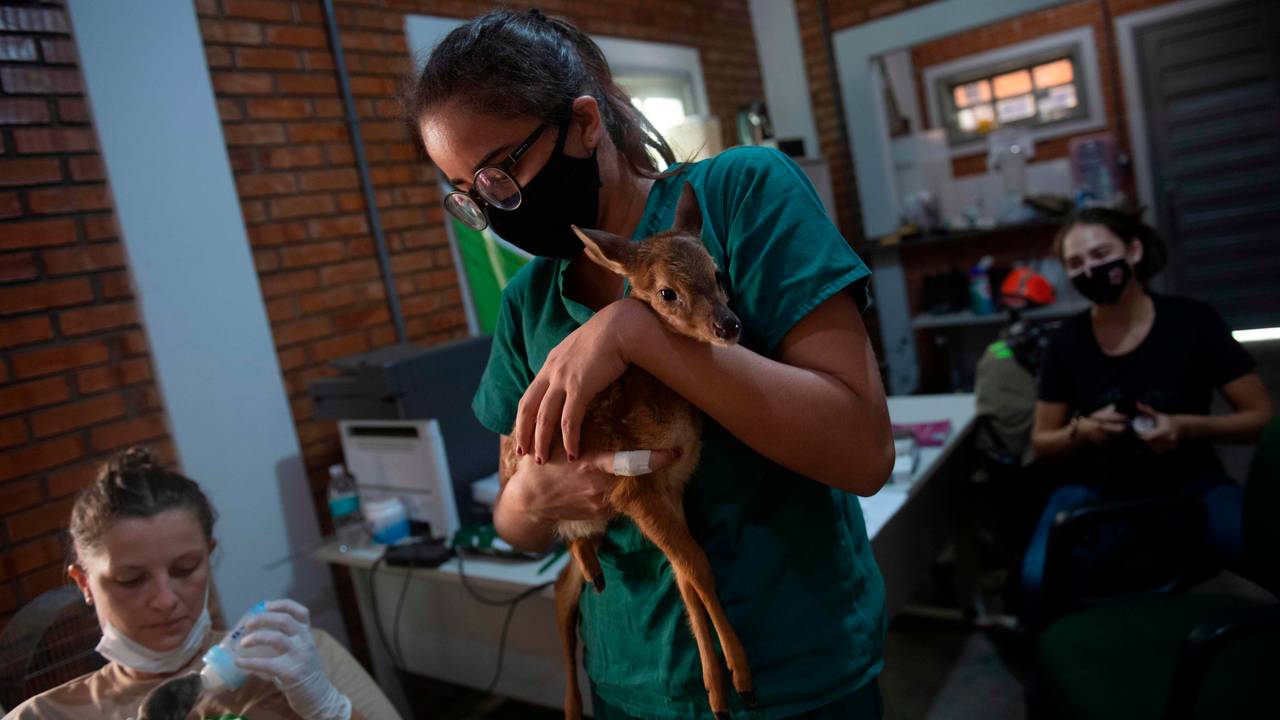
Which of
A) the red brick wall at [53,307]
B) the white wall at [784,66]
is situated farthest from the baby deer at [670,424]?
the white wall at [784,66]

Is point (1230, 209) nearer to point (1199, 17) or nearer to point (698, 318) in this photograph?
point (1199, 17)

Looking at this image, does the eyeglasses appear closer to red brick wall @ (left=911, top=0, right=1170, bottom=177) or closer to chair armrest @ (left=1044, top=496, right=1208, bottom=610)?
chair armrest @ (left=1044, top=496, right=1208, bottom=610)

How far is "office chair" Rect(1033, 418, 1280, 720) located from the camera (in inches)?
64.2

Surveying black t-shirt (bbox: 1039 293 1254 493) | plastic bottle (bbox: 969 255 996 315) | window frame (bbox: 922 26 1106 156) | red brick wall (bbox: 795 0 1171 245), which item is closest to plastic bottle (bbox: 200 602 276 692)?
black t-shirt (bbox: 1039 293 1254 493)

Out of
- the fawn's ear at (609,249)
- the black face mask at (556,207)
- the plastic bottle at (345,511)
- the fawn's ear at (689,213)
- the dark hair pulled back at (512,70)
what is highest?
the dark hair pulled back at (512,70)

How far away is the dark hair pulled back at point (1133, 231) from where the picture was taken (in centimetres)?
275

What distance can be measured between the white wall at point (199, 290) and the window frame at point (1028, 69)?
227 inches

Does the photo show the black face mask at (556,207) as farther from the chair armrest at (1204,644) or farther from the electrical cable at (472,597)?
the chair armrest at (1204,644)

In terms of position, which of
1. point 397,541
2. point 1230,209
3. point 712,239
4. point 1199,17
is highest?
point 1199,17

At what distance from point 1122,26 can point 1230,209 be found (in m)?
1.64

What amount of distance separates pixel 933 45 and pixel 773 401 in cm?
710

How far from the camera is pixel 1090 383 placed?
275 centimetres

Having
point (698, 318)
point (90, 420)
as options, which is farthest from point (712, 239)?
point (90, 420)

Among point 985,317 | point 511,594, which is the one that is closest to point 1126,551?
point 511,594
